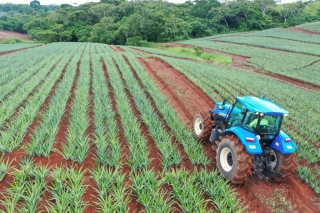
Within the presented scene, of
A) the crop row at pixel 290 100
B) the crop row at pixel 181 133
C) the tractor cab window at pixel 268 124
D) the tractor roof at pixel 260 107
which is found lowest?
the crop row at pixel 290 100

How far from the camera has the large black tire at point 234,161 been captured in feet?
16.3

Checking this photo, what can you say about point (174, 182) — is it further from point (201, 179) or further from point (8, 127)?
point (8, 127)

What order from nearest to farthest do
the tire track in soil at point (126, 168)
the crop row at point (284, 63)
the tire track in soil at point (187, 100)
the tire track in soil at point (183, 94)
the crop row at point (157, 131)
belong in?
1. the tire track in soil at point (126, 168)
2. the crop row at point (157, 131)
3. the tire track in soil at point (187, 100)
4. the tire track in soil at point (183, 94)
5. the crop row at point (284, 63)

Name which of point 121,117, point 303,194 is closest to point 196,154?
point 303,194

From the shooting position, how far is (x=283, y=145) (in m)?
5.25

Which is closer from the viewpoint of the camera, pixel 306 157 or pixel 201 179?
pixel 201 179

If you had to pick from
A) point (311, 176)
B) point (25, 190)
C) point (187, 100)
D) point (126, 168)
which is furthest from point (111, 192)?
point (187, 100)

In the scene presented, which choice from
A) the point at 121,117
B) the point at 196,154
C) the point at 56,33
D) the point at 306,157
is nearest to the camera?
the point at 196,154

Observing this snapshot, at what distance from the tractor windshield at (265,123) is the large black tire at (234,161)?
48 centimetres

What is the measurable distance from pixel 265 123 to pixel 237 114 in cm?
78

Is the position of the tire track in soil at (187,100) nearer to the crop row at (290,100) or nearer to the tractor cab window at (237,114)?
the crop row at (290,100)

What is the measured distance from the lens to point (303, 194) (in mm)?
5504

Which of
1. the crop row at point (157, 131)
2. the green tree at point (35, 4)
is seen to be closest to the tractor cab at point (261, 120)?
the crop row at point (157, 131)

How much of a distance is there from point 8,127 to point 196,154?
5611 millimetres
